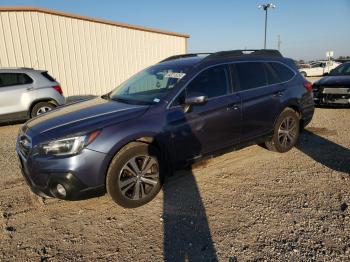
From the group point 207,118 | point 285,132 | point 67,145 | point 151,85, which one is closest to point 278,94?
point 285,132

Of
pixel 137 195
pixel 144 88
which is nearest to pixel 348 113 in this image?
pixel 144 88

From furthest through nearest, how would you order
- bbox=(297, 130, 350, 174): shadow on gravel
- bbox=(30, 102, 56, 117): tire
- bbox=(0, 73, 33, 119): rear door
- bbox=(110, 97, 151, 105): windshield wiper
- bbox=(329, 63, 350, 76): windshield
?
1. bbox=(329, 63, 350, 76): windshield
2. bbox=(30, 102, 56, 117): tire
3. bbox=(0, 73, 33, 119): rear door
4. bbox=(297, 130, 350, 174): shadow on gravel
5. bbox=(110, 97, 151, 105): windshield wiper

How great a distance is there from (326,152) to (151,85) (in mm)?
3303

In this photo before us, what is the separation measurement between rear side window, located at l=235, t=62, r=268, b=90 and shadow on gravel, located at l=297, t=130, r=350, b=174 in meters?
1.56

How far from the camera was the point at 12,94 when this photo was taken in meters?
8.05

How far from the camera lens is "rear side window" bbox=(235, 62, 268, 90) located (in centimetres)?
466

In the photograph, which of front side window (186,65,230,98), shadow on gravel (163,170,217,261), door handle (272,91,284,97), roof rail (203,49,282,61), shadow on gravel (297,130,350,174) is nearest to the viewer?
shadow on gravel (163,170,217,261)

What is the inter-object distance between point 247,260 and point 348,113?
7.94 m

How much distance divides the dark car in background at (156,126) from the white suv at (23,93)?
4444mm

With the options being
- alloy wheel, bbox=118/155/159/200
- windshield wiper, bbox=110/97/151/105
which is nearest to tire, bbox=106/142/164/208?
alloy wheel, bbox=118/155/159/200

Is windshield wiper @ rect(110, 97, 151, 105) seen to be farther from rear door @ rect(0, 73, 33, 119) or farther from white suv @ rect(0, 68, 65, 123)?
rear door @ rect(0, 73, 33, 119)

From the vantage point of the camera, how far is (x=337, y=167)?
471cm

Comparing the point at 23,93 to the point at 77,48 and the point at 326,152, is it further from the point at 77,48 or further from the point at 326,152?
the point at 326,152

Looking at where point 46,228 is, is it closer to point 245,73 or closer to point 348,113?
point 245,73
